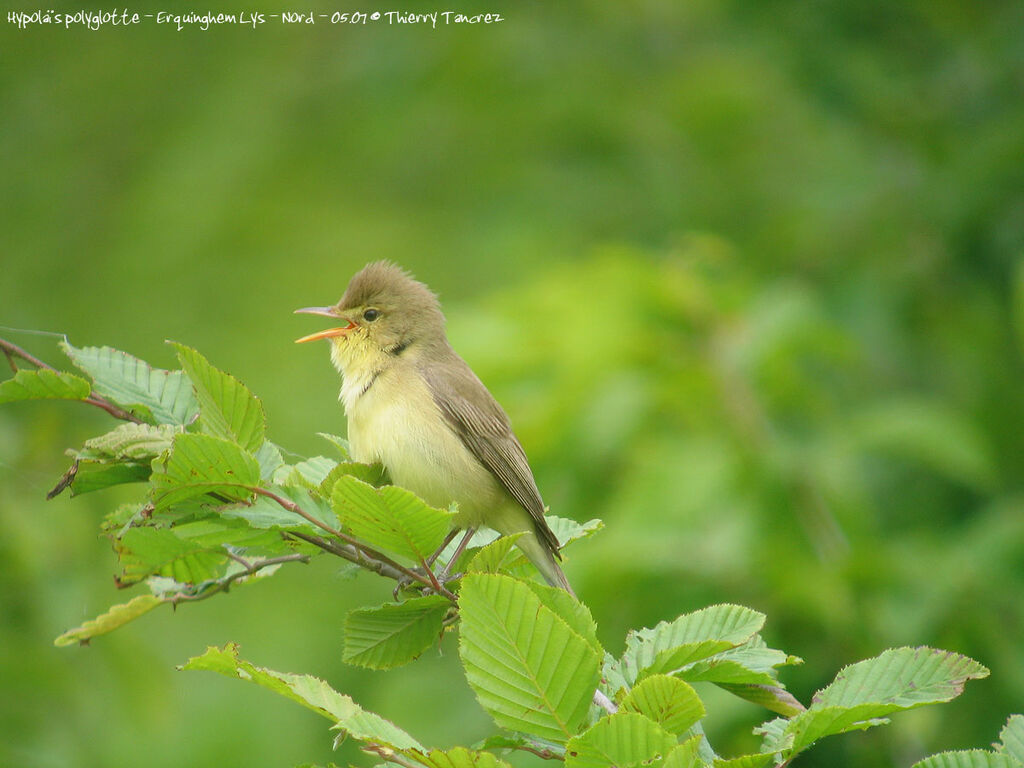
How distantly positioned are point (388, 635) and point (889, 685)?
101 centimetres

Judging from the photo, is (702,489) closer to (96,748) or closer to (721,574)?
(721,574)

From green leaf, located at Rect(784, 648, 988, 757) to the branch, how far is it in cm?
151

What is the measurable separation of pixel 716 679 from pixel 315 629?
4701mm

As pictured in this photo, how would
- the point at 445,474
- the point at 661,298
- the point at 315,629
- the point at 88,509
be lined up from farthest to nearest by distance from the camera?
1. the point at 315,629
2. the point at 661,298
3. the point at 88,509
4. the point at 445,474

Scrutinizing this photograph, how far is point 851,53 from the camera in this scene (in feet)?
23.3

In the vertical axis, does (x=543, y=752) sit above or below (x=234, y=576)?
below

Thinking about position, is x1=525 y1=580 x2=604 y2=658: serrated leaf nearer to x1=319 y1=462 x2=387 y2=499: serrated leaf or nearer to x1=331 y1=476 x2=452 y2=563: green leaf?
x1=331 y1=476 x2=452 y2=563: green leaf

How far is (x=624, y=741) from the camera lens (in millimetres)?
1783

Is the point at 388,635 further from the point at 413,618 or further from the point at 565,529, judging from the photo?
the point at 565,529

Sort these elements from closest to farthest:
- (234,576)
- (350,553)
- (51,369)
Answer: (51,369) → (350,553) → (234,576)

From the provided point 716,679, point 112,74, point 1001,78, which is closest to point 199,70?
point 112,74

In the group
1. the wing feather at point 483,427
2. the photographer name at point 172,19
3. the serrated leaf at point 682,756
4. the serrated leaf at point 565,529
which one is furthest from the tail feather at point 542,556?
the photographer name at point 172,19

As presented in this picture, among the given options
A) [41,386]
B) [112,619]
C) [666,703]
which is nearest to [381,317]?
[112,619]

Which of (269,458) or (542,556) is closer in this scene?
(269,458)
